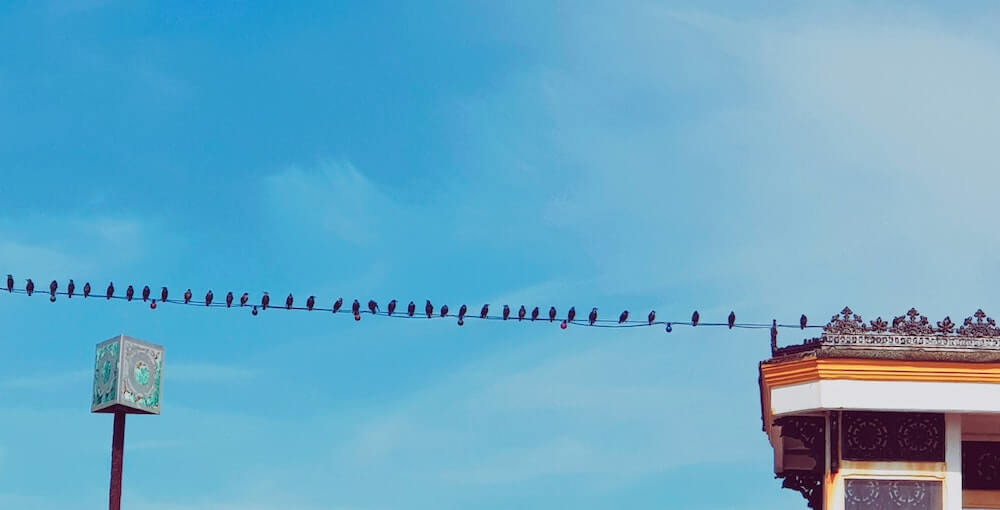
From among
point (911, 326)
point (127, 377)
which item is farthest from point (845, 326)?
point (127, 377)

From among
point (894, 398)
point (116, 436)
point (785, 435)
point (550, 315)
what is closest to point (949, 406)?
point (894, 398)

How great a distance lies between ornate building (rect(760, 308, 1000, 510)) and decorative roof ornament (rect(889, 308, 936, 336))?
0.6 inches

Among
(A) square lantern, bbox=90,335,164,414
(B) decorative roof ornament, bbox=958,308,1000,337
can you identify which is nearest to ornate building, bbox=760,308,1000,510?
(B) decorative roof ornament, bbox=958,308,1000,337

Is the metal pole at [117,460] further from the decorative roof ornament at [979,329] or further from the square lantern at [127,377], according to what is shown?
the decorative roof ornament at [979,329]

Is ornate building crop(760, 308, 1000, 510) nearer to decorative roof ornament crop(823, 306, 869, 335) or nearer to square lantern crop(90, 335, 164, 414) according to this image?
decorative roof ornament crop(823, 306, 869, 335)

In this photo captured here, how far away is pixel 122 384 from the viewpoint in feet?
72.9

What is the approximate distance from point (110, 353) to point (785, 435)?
10.6 metres

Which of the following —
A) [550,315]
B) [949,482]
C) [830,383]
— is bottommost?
[949,482]

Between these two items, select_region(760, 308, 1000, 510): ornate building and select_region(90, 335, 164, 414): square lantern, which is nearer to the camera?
select_region(760, 308, 1000, 510): ornate building

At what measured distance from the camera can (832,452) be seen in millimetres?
22031

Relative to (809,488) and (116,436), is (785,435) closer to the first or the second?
(809,488)

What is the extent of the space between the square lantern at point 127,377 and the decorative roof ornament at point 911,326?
1141cm

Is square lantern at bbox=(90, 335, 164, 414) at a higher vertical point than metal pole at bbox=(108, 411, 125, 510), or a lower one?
higher

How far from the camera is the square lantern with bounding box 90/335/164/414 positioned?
22266 mm
